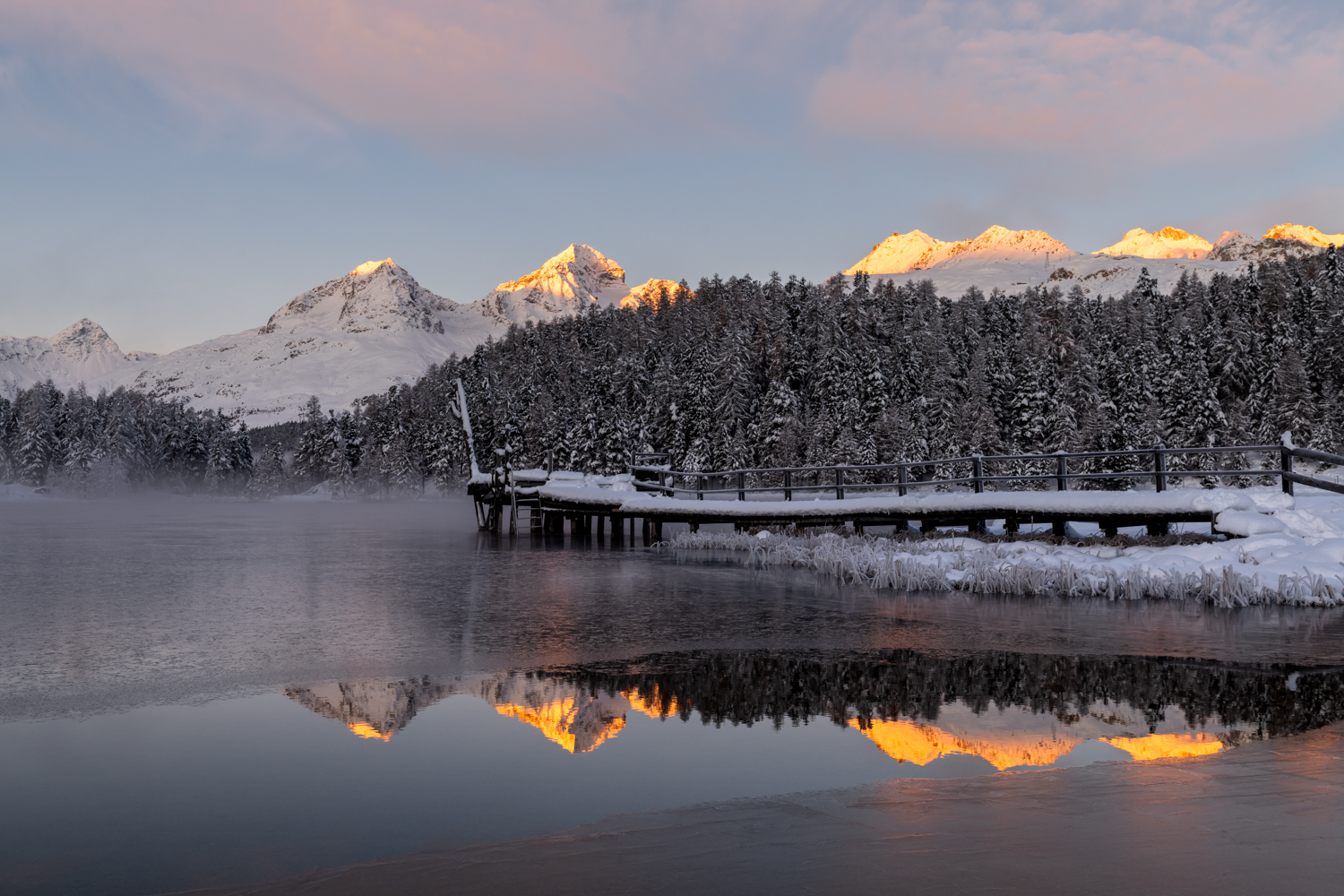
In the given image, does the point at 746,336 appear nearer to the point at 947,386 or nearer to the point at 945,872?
the point at 947,386

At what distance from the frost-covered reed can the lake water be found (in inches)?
24.6

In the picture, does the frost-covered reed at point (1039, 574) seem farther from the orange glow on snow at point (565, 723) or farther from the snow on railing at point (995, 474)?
the orange glow on snow at point (565, 723)

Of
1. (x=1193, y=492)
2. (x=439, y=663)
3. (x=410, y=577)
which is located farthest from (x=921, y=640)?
(x=410, y=577)

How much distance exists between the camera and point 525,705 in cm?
799

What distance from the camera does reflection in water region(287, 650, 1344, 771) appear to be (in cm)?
675

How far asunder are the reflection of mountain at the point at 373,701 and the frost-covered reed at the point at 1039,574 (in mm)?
10211

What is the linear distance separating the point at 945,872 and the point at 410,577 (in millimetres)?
16768

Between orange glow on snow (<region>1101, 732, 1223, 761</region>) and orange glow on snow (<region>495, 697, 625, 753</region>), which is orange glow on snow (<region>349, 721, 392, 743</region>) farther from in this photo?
orange glow on snow (<region>1101, 732, 1223, 761</region>)

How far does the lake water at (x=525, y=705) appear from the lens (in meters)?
5.18

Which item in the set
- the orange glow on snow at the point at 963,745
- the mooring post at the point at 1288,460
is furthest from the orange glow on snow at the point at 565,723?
the mooring post at the point at 1288,460

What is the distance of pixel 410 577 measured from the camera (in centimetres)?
1934

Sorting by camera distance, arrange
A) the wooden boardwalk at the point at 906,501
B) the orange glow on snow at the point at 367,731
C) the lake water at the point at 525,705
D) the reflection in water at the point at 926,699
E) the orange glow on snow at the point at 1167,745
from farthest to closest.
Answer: the wooden boardwalk at the point at 906,501 → the orange glow on snow at the point at 367,731 → the reflection in water at the point at 926,699 → the orange glow on snow at the point at 1167,745 → the lake water at the point at 525,705

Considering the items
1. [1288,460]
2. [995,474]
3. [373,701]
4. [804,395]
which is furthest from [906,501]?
Result: [804,395]

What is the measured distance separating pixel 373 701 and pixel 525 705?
1.42 metres
